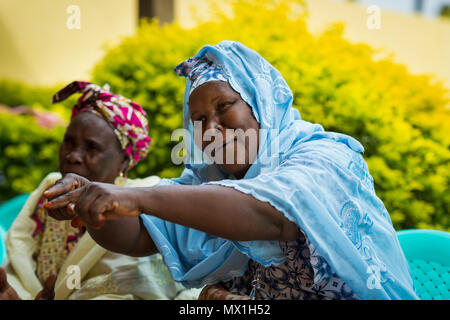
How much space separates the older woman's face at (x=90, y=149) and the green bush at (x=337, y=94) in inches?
43.4

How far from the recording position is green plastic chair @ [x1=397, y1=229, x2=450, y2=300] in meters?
2.42

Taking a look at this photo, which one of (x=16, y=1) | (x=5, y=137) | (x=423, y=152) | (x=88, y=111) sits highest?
(x=16, y=1)

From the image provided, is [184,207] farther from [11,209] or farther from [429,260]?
[11,209]

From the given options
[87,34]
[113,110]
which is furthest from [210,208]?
[87,34]

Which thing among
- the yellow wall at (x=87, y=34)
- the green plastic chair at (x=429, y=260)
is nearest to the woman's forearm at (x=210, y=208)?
the green plastic chair at (x=429, y=260)

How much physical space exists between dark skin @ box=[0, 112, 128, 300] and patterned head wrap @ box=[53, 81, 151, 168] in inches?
1.8

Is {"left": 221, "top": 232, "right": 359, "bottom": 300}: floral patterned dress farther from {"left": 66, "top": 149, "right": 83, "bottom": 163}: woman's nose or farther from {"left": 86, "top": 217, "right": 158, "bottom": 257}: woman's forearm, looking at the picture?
{"left": 66, "top": 149, "right": 83, "bottom": 163}: woman's nose

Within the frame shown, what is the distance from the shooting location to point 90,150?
2.91 metres

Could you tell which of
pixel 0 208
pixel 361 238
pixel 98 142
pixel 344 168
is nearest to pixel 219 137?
pixel 344 168

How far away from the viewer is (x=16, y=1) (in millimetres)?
11273
